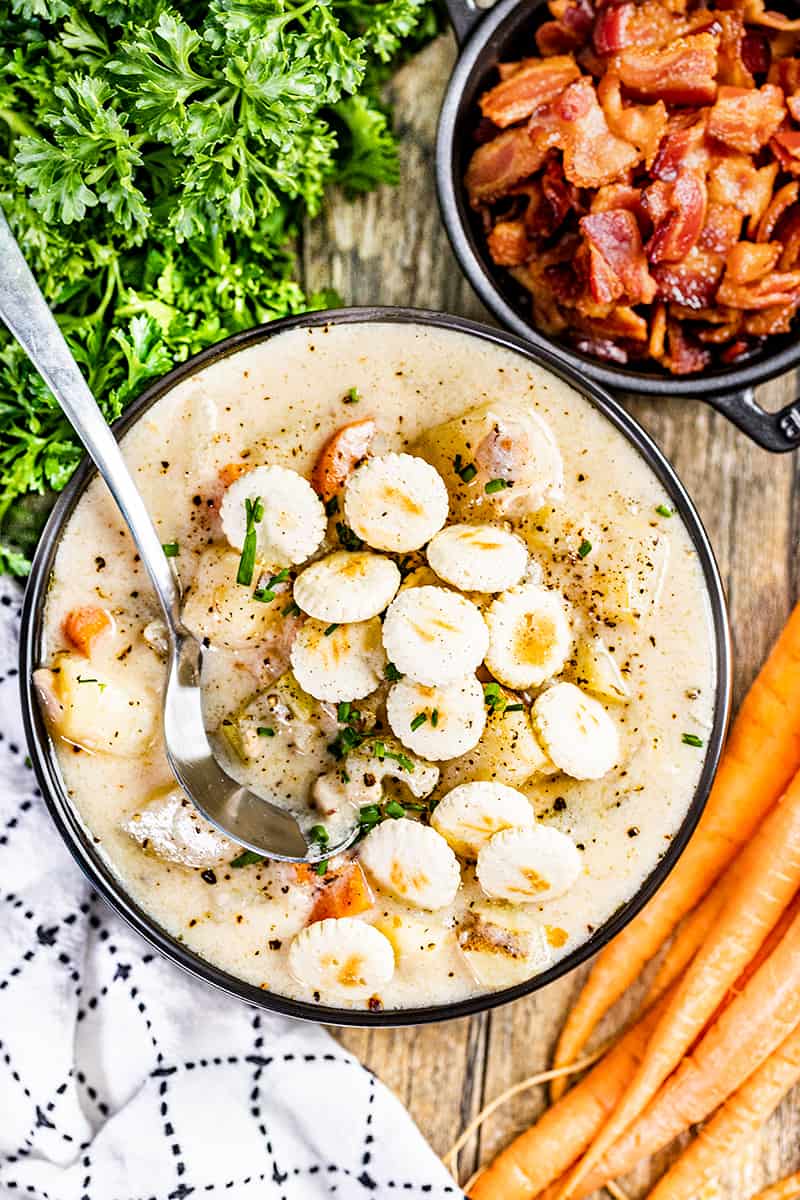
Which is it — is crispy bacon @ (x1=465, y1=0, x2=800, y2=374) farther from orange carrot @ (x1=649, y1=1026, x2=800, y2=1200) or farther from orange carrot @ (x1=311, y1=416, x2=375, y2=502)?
orange carrot @ (x1=649, y1=1026, x2=800, y2=1200)

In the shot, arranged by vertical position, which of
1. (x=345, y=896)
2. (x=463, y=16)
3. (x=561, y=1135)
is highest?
(x=463, y=16)

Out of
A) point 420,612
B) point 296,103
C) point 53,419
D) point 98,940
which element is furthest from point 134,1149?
point 296,103

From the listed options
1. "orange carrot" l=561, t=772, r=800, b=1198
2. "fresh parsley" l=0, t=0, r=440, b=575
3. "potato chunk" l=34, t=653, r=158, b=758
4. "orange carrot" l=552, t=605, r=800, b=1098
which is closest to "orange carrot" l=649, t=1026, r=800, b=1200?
"orange carrot" l=561, t=772, r=800, b=1198

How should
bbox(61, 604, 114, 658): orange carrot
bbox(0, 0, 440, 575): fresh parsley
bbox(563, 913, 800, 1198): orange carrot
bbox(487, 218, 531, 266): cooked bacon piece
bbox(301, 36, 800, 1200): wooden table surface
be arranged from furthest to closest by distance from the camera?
bbox(301, 36, 800, 1200): wooden table surface < bbox(563, 913, 800, 1198): orange carrot < bbox(487, 218, 531, 266): cooked bacon piece < bbox(61, 604, 114, 658): orange carrot < bbox(0, 0, 440, 575): fresh parsley

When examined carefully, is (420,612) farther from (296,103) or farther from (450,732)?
(296,103)

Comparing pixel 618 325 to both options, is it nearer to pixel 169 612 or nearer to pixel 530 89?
pixel 530 89

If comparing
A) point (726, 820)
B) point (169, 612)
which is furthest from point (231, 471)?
point (726, 820)
